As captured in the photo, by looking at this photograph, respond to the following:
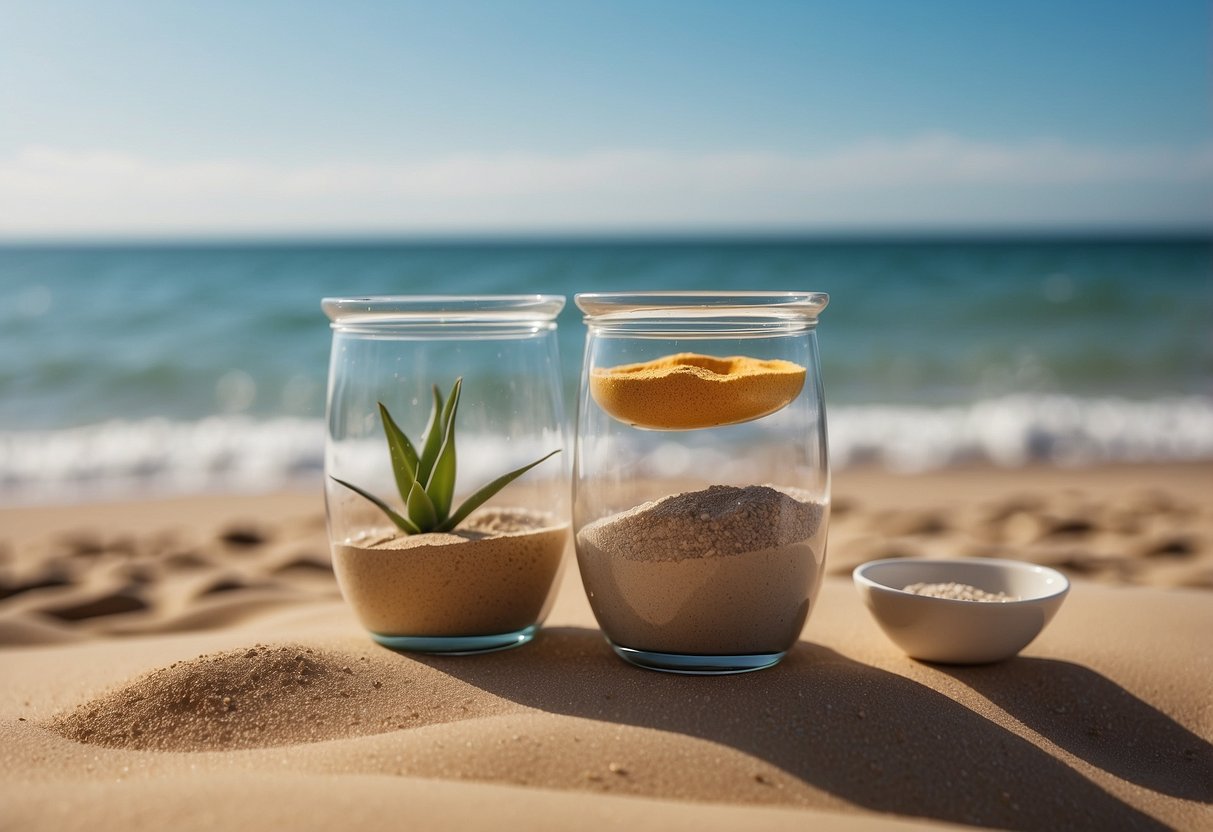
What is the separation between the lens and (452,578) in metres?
2.30

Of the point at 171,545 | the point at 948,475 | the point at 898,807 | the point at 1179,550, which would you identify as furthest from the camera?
the point at 948,475

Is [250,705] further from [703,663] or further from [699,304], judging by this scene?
[699,304]

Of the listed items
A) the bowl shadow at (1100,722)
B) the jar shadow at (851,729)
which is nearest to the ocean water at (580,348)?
the bowl shadow at (1100,722)

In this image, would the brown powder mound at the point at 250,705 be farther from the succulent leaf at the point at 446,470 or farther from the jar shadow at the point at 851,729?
the succulent leaf at the point at 446,470

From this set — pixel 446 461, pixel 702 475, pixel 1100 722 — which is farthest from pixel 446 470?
pixel 1100 722

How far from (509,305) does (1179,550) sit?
3017mm

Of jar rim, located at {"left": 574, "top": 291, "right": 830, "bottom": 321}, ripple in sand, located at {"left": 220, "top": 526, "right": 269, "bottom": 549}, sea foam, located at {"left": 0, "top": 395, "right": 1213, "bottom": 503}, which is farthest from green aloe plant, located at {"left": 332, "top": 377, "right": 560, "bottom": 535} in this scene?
sea foam, located at {"left": 0, "top": 395, "right": 1213, "bottom": 503}

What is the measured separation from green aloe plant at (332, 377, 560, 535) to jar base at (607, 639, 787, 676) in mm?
472

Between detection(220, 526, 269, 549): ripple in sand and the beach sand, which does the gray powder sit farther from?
detection(220, 526, 269, 549): ripple in sand

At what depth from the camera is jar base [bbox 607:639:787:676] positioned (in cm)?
218

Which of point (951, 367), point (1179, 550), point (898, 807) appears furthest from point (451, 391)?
point (951, 367)

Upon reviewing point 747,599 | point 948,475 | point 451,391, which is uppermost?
point 451,391

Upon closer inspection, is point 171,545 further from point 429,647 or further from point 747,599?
point 747,599

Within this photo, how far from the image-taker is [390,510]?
7.76 ft
